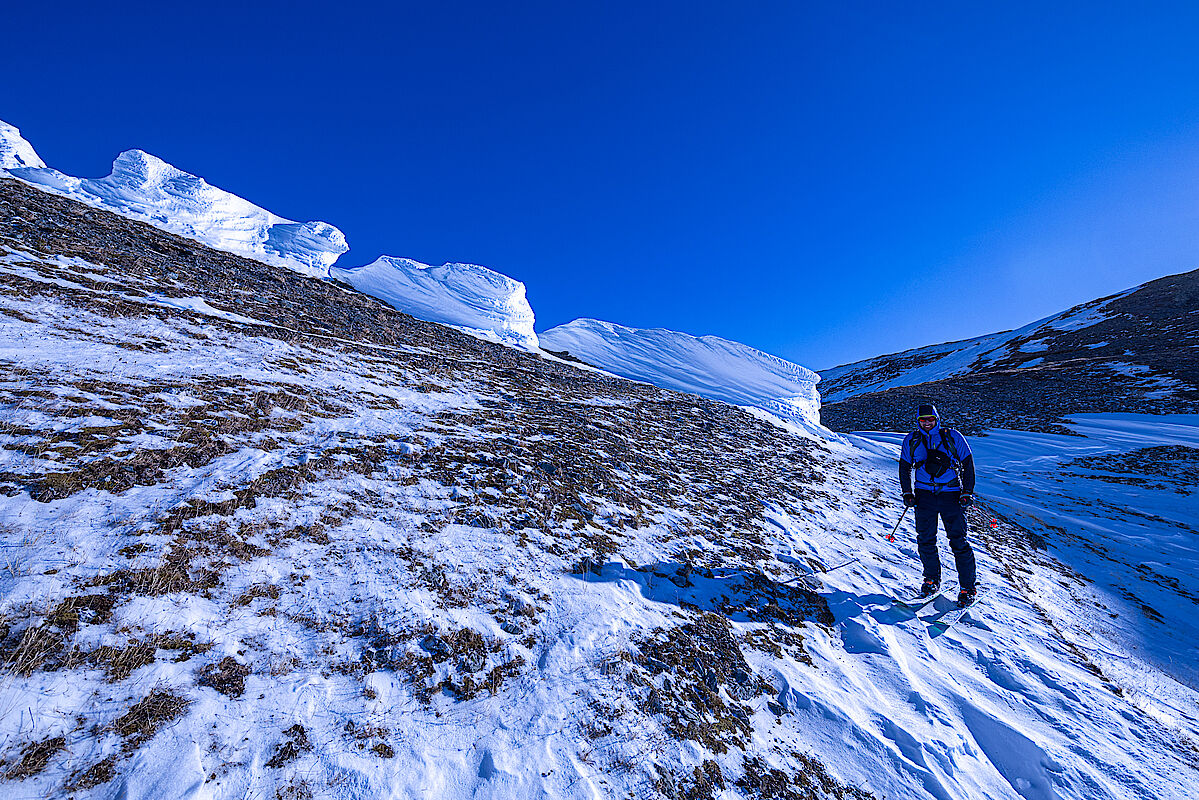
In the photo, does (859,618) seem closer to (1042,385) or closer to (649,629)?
(649,629)

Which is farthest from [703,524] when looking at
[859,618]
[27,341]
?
[27,341]

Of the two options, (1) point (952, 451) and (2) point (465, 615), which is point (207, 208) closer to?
(2) point (465, 615)

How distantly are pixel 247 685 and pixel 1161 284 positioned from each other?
353 feet

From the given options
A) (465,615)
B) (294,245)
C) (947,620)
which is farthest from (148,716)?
(294,245)

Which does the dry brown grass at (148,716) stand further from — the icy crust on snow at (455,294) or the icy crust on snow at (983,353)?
the icy crust on snow at (983,353)

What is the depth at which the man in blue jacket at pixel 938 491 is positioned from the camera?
715 cm

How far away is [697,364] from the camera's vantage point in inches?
1076

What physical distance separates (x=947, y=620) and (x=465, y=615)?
7.31 metres

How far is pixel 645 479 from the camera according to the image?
32.9 ft

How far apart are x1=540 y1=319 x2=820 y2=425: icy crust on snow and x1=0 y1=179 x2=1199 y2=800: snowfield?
43.2 ft

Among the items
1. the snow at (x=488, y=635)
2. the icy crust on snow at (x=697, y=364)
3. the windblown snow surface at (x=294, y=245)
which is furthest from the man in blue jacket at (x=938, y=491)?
the windblown snow surface at (x=294, y=245)

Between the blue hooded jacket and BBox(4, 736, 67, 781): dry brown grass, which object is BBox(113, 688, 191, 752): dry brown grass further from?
the blue hooded jacket

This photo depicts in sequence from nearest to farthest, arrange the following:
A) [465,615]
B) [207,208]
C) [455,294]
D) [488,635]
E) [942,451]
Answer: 1. [488,635]
2. [465,615]
3. [942,451]
4. [455,294]
5. [207,208]

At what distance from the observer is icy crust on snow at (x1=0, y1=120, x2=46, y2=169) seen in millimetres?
45531
